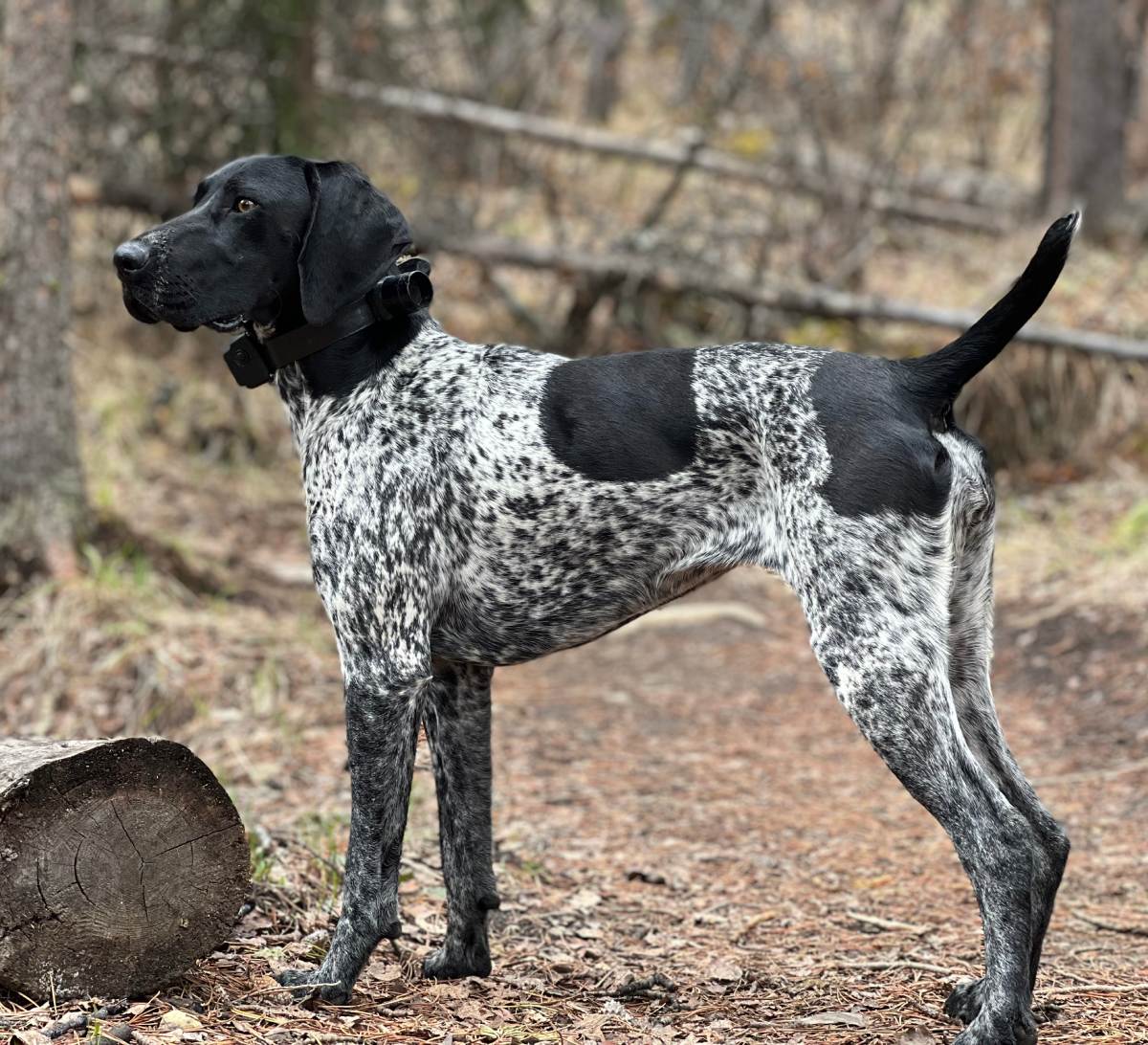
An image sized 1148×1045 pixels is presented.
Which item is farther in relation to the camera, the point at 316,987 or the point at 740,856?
the point at 740,856

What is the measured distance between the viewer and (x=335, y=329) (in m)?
3.84

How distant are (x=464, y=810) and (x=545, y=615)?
2.29 feet

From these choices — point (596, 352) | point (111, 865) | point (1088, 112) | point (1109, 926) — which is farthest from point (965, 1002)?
point (1088, 112)

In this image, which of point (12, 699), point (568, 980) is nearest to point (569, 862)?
point (568, 980)

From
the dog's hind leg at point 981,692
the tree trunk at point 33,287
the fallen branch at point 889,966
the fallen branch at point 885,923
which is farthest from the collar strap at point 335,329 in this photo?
the tree trunk at point 33,287

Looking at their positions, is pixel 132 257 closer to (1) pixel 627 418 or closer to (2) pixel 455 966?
(1) pixel 627 418

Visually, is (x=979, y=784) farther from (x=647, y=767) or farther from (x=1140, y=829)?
(x=647, y=767)

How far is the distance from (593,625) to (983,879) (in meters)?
1.19

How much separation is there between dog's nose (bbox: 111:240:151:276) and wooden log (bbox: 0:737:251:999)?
122 centimetres

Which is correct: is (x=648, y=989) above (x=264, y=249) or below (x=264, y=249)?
below

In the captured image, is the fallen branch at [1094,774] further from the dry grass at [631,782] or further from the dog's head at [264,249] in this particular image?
Result: the dog's head at [264,249]

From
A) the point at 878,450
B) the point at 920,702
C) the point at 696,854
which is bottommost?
the point at 696,854

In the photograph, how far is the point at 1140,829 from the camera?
5.52 m

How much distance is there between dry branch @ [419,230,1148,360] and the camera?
31.9 feet
